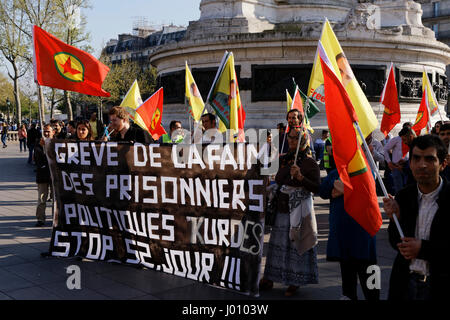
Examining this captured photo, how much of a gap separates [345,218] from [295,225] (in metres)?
0.54

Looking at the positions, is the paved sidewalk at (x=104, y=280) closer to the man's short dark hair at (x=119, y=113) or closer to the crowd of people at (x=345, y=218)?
the crowd of people at (x=345, y=218)

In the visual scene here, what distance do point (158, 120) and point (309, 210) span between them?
5601mm

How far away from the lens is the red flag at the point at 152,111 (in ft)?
31.9

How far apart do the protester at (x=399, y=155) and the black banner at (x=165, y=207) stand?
16.3ft

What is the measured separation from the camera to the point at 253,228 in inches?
189

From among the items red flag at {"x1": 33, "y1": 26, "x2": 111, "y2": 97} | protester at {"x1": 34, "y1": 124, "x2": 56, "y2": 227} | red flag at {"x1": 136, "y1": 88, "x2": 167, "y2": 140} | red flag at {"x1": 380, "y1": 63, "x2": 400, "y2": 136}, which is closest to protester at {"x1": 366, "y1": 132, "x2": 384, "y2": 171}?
red flag at {"x1": 380, "y1": 63, "x2": 400, "y2": 136}

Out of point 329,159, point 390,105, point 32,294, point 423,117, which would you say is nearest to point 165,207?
→ point 32,294

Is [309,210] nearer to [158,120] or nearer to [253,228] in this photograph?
[253,228]

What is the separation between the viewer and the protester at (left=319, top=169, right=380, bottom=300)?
4.62 metres

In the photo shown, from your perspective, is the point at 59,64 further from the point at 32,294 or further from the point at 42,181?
the point at 32,294

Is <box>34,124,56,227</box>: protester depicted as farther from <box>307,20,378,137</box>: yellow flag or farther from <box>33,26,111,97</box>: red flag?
<box>307,20,378,137</box>: yellow flag

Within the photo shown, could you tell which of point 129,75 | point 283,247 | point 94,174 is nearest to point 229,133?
point 94,174

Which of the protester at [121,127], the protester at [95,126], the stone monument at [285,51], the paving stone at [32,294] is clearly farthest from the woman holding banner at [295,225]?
the stone monument at [285,51]
